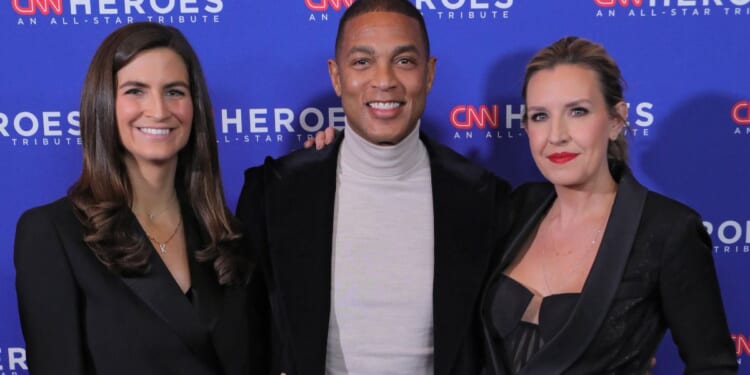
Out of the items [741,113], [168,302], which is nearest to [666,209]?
[741,113]

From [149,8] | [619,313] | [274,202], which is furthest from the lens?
[149,8]

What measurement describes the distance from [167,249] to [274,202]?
0.31m

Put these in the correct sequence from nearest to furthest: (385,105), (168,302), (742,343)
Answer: (168,302)
(385,105)
(742,343)

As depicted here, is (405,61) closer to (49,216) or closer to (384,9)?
(384,9)

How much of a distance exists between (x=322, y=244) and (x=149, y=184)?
0.46 meters

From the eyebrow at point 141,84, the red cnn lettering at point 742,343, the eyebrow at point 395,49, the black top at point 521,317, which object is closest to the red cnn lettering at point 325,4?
the eyebrow at point 395,49

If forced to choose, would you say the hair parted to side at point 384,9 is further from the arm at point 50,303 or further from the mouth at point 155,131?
the arm at point 50,303

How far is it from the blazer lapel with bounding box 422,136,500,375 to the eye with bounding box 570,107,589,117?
350 millimetres

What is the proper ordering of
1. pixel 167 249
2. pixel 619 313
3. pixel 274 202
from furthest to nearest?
1. pixel 274 202
2. pixel 167 249
3. pixel 619 313

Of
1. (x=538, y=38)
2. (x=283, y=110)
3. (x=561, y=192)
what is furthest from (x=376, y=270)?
(x=538, y=38)

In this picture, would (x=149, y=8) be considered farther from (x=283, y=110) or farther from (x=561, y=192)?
(x=561, y=192)

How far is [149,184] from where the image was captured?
6.15ft

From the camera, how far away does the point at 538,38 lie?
2.54 metres

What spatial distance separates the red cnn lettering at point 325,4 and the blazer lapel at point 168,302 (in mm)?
1045
